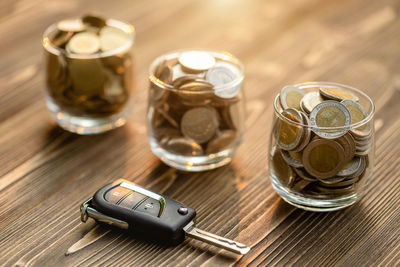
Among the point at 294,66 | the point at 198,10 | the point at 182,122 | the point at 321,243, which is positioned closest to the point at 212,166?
the point at 182,122

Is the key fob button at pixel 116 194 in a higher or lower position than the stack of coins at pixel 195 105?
lower

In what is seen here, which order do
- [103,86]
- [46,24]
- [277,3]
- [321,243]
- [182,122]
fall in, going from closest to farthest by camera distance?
[321,243]
[182,122]
[103,86]
[46,24]
[277,3]

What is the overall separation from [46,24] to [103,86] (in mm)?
505

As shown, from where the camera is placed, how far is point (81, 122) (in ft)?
3.39

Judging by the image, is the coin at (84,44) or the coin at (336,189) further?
the coin at (84,44)

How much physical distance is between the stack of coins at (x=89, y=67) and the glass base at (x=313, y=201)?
0.35 m

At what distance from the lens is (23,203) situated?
864 millimetres

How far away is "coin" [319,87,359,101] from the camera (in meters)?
0.80

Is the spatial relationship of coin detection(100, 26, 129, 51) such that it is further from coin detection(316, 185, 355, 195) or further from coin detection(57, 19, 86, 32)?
coin detection(316, 185, 355, 195)

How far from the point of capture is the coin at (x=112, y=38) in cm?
99

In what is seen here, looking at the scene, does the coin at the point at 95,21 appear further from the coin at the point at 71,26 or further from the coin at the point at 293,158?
the coin at the point at 293,158

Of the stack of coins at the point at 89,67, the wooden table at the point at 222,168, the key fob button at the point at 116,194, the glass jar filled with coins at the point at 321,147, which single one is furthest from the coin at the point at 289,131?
the stack of coins at the point at 89,67

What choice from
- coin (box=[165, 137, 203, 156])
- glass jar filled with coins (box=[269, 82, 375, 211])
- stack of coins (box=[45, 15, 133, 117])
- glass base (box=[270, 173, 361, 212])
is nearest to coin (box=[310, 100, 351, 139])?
glass jar filled with coins (box=[269, 82, 375, 211])

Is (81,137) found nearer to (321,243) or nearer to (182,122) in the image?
(182,122)
